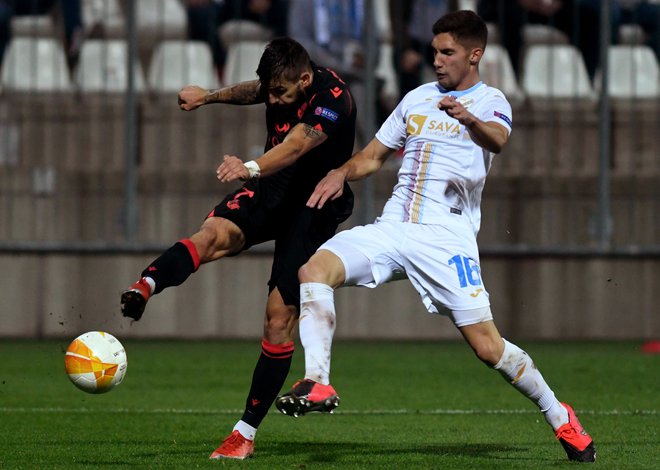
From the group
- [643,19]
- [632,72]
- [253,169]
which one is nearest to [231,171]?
[253,169]

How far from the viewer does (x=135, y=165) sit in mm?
13219

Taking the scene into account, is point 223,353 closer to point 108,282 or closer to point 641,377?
point 108,282

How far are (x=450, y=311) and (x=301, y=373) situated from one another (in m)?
4.51

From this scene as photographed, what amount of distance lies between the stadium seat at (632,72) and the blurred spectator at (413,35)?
157 centimetres

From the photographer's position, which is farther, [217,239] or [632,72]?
[632,72]

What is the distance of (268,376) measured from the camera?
671 cm

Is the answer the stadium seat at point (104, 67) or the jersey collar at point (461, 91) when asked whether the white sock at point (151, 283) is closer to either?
the jersey collar at point (461, 91)

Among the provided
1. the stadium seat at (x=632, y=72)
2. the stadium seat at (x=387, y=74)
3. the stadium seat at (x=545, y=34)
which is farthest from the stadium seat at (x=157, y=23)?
the stadium seat at (x=632, y=72)

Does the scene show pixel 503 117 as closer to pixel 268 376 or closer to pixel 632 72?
pixel 268 376

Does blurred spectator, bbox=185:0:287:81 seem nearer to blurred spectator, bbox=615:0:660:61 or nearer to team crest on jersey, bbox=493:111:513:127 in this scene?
blurred spectator, bbox=615:0:660:61

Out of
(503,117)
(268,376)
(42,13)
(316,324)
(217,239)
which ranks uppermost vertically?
(42,13)

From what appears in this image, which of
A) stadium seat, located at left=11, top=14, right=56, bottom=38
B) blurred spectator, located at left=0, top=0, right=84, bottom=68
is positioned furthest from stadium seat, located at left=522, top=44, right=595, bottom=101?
stadium seat, located at left=11, top=14, right=56, bottom=38

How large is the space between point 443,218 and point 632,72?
7501mm

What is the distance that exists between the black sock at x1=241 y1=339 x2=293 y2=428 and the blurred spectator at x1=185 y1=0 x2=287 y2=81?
6.87 meters
